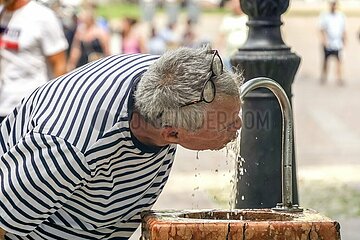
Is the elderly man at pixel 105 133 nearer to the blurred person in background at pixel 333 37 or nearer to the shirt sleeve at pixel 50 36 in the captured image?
the shirt sleeve at pixel 50 36

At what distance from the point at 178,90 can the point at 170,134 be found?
16 cm

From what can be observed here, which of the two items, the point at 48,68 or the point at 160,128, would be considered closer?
the point at 160,128

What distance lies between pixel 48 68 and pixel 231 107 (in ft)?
11.0

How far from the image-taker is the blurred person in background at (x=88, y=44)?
1617cm

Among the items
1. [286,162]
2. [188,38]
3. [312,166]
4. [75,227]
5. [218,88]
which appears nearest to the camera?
[218,88]

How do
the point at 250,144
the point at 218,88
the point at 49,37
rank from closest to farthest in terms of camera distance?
the point at 218,88
the point at 250,144
the point at 49,37

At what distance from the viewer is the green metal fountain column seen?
5.00 meters

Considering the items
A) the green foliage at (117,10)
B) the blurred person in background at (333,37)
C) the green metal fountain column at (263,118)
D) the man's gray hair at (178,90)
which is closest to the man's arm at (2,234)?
the man's gray hair at (178,90)

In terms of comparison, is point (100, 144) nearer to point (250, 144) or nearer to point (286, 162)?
point (286, 162)

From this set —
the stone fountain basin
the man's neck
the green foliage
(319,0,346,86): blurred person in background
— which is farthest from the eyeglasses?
the green foliage

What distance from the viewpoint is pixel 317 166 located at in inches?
416

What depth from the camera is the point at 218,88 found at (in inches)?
130

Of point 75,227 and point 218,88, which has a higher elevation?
point 218,88

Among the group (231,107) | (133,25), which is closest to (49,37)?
(231,107)
